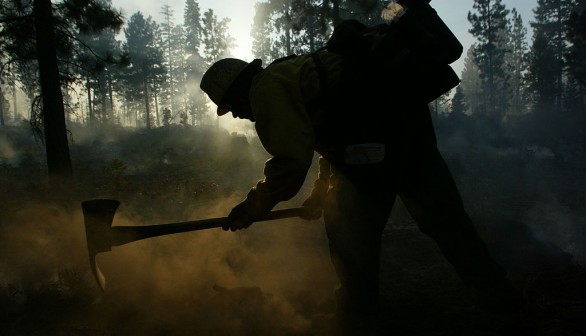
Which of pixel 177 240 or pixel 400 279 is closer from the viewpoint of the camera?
pixel 400 279

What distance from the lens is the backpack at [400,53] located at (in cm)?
196

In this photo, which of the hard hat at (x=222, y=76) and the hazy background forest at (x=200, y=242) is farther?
the hazy background forest at (x=200, y=242)

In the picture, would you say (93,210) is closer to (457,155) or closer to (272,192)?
(272,192)

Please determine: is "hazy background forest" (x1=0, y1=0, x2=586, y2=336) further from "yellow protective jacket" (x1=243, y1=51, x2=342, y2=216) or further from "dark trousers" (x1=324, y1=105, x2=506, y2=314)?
"yellow protective jacket" (x1=243, y1=51, x2=342, y2=216)

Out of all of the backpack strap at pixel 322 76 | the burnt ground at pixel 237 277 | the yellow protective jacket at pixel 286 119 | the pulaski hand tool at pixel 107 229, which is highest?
the backpack strap at pixel 322 76

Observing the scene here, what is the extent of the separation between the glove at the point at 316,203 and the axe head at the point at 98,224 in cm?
141

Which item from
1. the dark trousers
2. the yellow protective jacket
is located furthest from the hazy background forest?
the yellow protective jacket

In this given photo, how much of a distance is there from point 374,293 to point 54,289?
125 inches

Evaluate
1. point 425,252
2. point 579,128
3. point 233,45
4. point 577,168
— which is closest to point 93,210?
point 425,252

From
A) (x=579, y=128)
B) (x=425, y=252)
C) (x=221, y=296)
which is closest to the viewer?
(x=221, y=296)

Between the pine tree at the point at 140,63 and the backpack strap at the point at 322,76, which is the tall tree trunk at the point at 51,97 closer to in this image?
the backpack strap at the point at 322,76

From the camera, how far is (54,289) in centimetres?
360

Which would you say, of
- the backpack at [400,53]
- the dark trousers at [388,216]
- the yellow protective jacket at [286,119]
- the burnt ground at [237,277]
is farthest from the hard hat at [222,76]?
the burnt ground at [237,277]

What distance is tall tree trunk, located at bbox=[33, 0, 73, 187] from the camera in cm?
771
